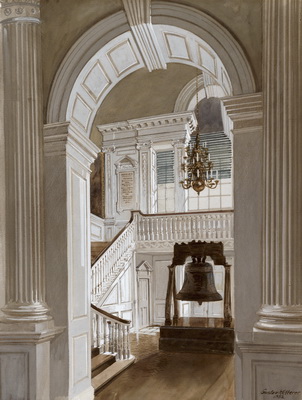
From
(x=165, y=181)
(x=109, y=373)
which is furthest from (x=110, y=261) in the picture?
(x=109, y=373)

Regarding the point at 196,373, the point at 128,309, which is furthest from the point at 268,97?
the point at 128,309

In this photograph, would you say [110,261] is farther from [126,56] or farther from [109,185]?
[126,56]

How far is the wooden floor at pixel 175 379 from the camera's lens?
17.0ft

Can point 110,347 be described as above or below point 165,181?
below

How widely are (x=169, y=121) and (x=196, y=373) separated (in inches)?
337

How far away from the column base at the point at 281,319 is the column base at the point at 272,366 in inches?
1.9

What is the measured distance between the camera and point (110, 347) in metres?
7.11

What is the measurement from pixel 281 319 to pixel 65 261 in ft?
7.08

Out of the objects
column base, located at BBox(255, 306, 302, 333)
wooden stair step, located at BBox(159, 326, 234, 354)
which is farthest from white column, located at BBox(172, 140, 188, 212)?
column base, located at BBox(255, 306, 302, 333)

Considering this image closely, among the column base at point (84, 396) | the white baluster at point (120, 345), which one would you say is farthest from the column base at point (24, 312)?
the white baluster at point (120, 345)

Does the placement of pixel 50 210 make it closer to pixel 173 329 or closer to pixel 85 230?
pixel 85 230

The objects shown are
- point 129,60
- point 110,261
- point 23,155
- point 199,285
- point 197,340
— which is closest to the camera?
point 23,155

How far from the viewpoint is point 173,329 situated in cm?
802

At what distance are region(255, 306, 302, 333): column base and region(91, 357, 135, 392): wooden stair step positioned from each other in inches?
110
